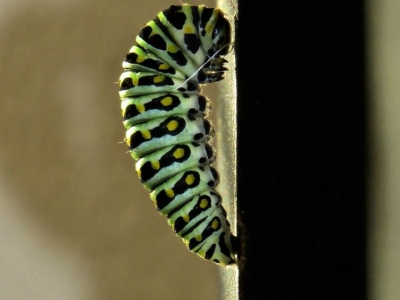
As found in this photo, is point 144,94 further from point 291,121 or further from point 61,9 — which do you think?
point 61,9

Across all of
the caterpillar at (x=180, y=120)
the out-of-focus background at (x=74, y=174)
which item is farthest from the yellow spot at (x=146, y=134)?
the out-of-focus background at (x=74, y=174)

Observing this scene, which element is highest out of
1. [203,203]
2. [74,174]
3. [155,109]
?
[155,109]

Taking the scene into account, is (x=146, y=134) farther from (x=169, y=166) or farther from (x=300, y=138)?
(x=300, y=138)

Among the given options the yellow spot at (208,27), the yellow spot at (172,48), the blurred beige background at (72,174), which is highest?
the yellow spot at (208,27)

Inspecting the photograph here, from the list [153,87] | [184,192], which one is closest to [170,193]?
[184,192]

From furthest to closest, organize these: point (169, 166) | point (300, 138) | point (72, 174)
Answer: point (72, 174)
point (169, 166)
point (300, 138)

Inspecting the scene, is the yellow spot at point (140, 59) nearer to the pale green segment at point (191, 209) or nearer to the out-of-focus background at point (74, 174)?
the pale green segment at point (191, 209)
